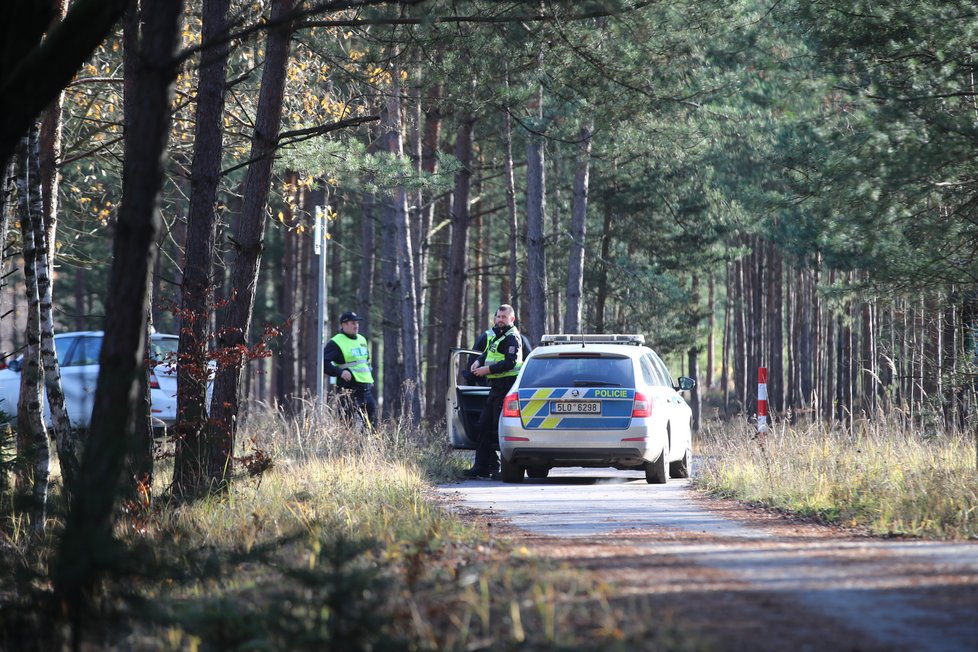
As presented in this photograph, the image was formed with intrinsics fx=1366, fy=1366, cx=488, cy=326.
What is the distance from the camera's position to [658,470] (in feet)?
51.8

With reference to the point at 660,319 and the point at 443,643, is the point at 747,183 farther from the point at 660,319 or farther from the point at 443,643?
the point at 443,643

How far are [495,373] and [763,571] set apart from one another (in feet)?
29.3

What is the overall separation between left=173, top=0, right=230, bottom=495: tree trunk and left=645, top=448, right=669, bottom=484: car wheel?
5.90 m

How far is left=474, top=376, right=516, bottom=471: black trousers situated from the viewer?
54.4ft

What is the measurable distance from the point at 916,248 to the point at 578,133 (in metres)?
10.3

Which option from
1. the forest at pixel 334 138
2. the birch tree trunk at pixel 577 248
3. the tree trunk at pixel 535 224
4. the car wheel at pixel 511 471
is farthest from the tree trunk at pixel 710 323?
the car wheel at pixel 511 471

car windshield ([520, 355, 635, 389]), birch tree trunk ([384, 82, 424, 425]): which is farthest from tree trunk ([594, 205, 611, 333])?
car windshield ([520, 355, 635, 389])

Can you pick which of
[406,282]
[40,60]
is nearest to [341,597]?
[40,60]

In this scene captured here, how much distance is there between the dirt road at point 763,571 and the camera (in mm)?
5867

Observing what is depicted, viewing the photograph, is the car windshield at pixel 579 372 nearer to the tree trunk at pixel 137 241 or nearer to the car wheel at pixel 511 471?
the car wheel at pixel 511 471

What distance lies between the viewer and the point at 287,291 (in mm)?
38844

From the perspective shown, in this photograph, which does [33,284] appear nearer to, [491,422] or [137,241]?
[137,241]

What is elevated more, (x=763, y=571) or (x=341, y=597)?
(x=341, y=597)

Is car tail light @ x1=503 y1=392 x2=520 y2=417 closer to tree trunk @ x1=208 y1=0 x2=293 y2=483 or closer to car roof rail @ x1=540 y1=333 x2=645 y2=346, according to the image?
car roof rail @ x1=540 y1=333 x2=645 y2=346
